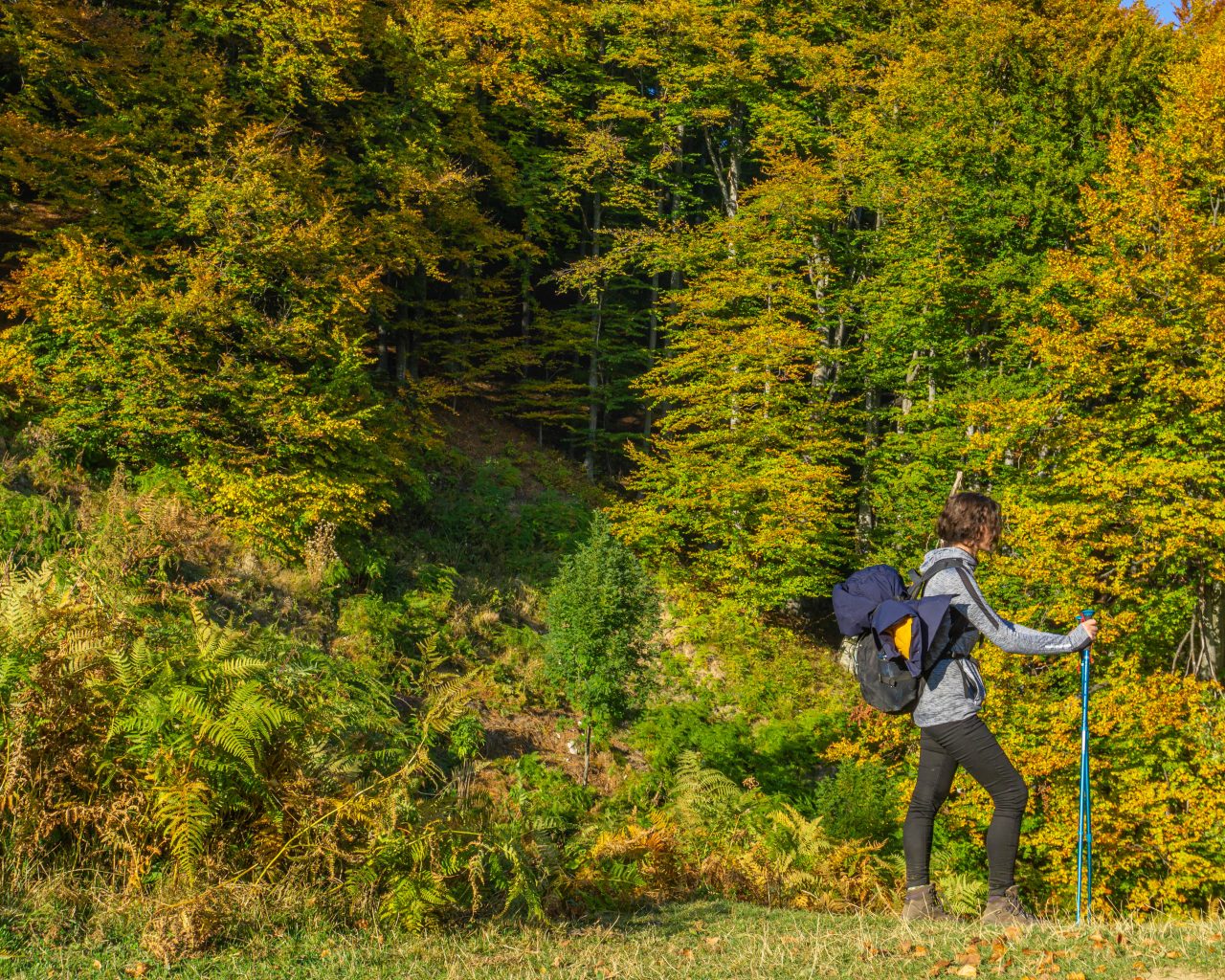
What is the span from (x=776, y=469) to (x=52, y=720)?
52.2 feet

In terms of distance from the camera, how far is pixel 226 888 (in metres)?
4.04

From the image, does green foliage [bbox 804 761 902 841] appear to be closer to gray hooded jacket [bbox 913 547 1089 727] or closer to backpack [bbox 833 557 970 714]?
gray hooded jacket [bbox 913 547 1089 727]

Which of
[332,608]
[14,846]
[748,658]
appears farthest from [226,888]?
[748,658]

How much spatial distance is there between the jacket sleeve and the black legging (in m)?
0.42

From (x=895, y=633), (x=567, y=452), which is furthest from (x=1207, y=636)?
(x=567, y=452)

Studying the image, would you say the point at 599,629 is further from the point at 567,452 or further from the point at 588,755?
the point at 567,452

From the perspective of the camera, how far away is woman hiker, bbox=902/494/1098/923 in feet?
14.1

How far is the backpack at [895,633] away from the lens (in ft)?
13.8

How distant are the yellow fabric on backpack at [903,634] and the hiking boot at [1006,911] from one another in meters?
1.47

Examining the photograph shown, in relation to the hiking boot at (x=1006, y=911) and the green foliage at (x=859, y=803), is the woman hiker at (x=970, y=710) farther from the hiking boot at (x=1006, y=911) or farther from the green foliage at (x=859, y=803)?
the green foliage at (x=859, y=803)

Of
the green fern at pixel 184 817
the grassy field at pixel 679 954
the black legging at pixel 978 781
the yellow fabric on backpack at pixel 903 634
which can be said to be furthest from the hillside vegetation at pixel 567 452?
the yellow fabric on backpack at pixel 903 634

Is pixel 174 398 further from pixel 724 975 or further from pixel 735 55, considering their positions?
pixel 735 55

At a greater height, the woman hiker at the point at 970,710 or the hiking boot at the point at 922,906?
the woman hiker at the point at 970,710

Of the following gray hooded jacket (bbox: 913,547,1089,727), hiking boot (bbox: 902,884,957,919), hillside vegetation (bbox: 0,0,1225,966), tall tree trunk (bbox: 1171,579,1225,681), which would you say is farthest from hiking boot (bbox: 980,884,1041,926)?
tall tree trunk (bbox: 1171,579,1225,681)
